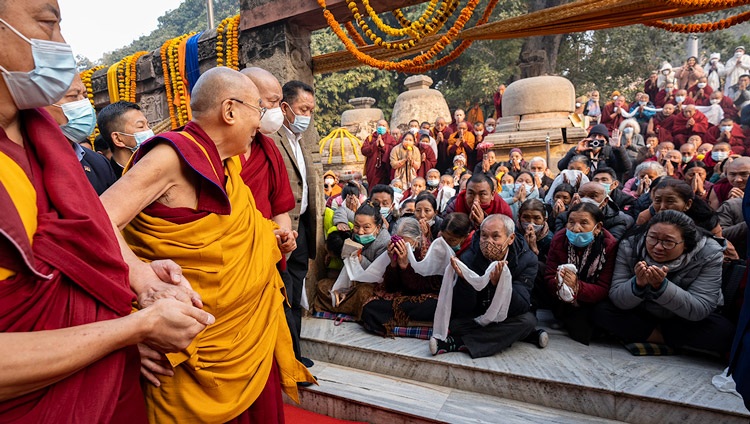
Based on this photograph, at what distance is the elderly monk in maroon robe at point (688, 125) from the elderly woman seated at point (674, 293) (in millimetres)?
8155

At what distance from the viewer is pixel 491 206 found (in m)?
4.23

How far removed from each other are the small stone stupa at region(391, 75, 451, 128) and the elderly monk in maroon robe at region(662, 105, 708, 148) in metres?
8.18

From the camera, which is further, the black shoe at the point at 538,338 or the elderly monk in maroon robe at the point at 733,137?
the elderly monk in maroon robe at the point at 733,137

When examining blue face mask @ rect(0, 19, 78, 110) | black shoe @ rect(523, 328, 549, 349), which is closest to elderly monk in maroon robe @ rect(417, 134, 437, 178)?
black shoe @ rect(523, 328, 549, 349)

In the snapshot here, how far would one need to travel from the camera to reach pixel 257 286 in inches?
72.1

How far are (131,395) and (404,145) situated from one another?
29.9ft

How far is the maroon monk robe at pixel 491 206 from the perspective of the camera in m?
4.22

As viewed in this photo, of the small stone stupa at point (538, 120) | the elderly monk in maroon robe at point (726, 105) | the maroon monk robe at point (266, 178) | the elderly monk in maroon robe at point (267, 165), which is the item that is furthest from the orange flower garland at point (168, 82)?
the elderly monk in maroon robe at point (726, 105)

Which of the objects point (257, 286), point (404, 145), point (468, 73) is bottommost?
point (257, 286)

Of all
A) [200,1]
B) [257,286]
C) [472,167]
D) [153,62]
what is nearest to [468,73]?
[472,167]

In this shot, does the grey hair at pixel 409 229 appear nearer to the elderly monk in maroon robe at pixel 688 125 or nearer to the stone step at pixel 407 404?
the stone step at pixel 407 404

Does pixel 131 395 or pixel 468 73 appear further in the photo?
pixel 468 73

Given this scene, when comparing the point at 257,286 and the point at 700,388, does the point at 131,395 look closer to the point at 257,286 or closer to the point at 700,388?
the point at 257,286

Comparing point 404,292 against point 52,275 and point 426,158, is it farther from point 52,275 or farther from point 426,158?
point 426,158
